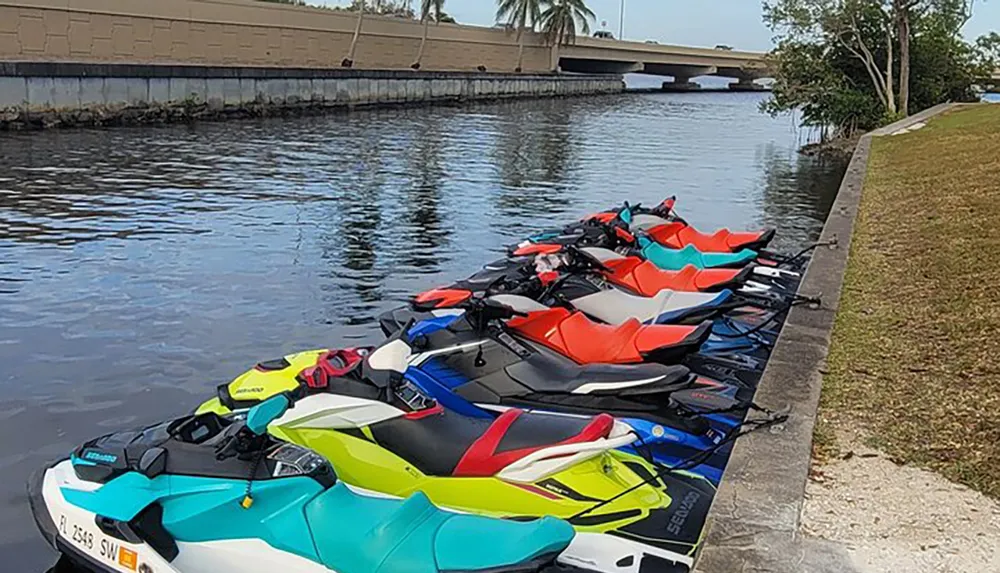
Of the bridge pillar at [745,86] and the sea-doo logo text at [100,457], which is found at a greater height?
the bridge pillar at [745,86]

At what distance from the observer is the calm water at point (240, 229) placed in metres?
8.19

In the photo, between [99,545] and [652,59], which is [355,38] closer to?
[652,59]

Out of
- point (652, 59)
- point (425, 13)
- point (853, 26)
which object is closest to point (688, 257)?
point (853, 26)

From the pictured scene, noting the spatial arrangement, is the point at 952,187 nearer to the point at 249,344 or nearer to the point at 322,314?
the point at 322,314

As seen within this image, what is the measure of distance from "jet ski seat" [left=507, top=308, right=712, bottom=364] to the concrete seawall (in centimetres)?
2523

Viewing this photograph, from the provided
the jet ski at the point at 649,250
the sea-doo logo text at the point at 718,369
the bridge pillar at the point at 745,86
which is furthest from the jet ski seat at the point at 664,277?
the bridge pillar at the point at 745,86

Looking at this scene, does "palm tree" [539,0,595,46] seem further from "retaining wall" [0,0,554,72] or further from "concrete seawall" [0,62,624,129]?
"concrete seawall" [0,62,624,129]

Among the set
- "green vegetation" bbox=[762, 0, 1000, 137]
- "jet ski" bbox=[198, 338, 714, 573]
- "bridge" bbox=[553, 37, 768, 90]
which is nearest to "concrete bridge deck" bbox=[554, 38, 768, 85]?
"bridge" bbox=[553, 37, 768, 90]

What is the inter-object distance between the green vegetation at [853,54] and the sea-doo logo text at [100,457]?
29978 millimetres

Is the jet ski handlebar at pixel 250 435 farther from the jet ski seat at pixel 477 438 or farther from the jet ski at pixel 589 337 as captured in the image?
the jet ski at pixel 589 337

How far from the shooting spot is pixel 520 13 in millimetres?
75438

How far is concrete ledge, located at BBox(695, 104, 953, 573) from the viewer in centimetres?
371

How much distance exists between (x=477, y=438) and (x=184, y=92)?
108 ft

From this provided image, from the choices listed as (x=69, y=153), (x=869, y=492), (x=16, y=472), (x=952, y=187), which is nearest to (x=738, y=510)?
(x=869, y=492)
